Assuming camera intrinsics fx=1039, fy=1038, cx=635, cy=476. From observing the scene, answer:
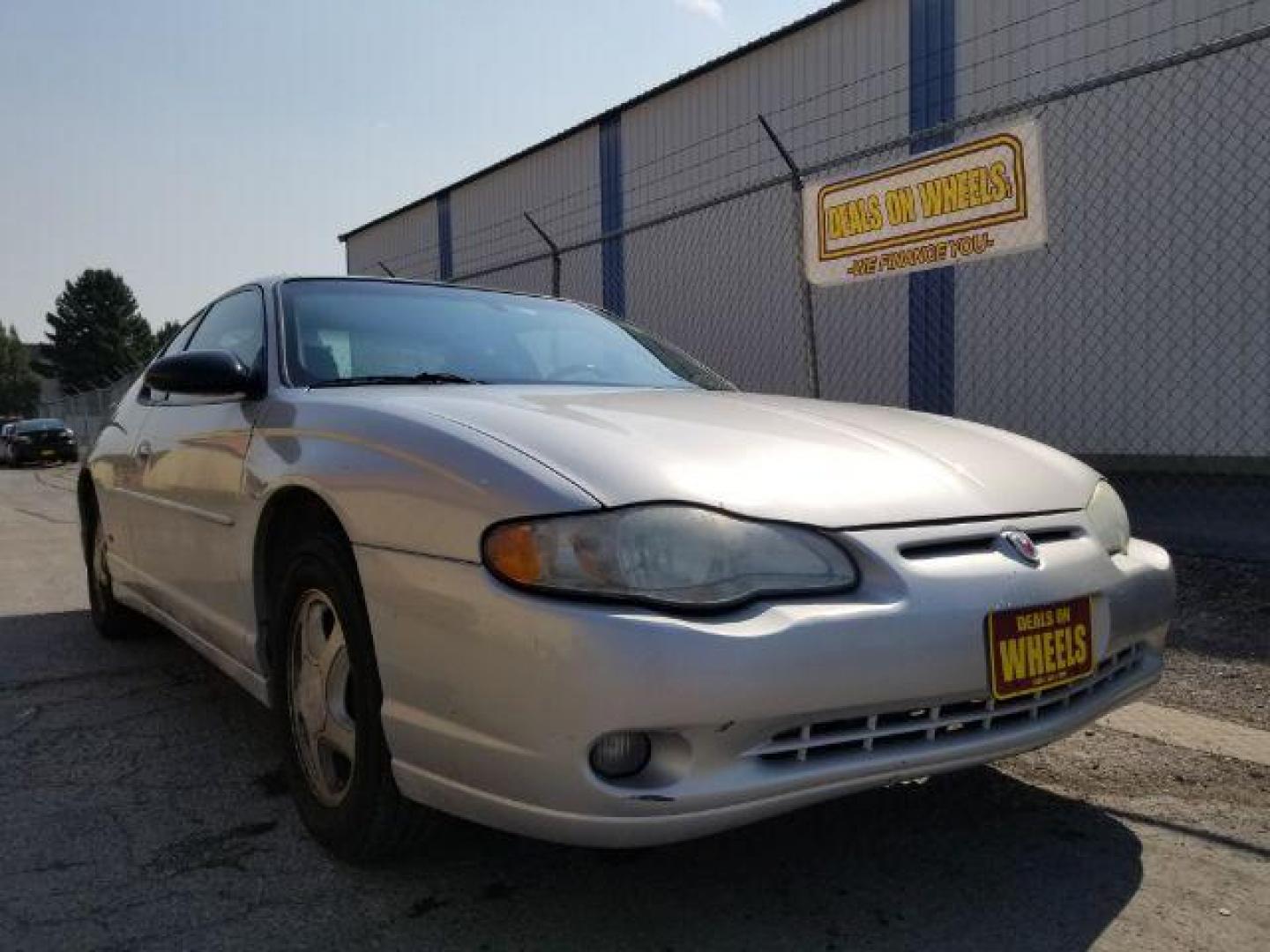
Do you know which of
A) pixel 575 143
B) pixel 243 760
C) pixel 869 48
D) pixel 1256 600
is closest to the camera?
pixel 243 760

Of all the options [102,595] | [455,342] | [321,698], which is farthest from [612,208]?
[321,698]

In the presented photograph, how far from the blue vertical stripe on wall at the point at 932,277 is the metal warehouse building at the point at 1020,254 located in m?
0.02

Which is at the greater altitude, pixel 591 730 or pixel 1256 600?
pixel 591 730

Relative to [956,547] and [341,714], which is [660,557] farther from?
[341,714]

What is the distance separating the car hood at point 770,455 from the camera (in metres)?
1.97

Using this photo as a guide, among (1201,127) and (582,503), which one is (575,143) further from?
(582,503)

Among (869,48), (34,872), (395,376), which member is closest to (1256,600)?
(395,376)

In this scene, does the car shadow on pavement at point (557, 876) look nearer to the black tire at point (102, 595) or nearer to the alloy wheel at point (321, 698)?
the alloy wheel at point (321, 698)

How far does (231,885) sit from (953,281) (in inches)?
344

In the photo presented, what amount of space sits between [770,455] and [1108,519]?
949mm

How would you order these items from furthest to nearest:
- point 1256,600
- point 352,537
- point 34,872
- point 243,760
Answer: point 1256,600, point 243,760, point 34,872, point 352,537

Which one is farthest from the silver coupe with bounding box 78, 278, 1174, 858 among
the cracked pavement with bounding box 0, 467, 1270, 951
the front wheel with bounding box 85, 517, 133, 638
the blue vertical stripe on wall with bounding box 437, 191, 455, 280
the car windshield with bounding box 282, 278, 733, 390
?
the blue vertical stripe on wall with bounding box 437, 191, 455, 280

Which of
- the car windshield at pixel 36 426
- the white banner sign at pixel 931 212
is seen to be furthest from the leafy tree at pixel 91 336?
the white banner sign at pixel 931 212

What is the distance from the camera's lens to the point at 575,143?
14.7 metres
